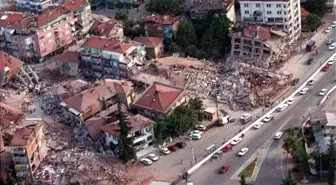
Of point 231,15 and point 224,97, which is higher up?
point 231,15

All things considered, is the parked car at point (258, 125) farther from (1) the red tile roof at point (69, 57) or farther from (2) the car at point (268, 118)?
(1) the red tile roof at point (69, 57)

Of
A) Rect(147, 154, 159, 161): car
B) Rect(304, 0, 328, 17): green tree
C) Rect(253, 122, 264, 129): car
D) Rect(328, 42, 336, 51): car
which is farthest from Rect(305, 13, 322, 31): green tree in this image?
Rect(147, 154, 159, 161): car

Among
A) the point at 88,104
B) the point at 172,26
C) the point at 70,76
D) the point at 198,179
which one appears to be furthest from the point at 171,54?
the point at 198,179

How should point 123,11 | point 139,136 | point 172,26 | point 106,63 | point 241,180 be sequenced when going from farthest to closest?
point 123,11 < point 172,26 < point 106,63 < point 139,136 < point 241,180

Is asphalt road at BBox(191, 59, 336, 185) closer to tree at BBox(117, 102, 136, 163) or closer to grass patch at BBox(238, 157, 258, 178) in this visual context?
grass patch at BBox(238, 157, 258, 178)

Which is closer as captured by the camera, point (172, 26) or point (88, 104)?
point (88, 104)

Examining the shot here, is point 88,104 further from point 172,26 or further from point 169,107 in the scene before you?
point 172,26
